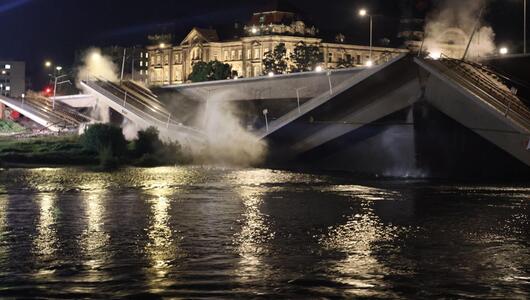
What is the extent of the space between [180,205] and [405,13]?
86720 millimetres

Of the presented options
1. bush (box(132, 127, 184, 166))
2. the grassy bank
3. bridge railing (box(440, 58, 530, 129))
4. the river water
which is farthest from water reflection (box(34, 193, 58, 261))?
the grassy bank

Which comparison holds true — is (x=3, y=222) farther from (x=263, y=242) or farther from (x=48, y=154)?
(x=48, y=154)

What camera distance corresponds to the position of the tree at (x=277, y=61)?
14488 centimetres

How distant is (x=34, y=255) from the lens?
20.0m

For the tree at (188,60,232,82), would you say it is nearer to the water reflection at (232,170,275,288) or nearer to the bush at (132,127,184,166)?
the bush at (132,127,184,166)

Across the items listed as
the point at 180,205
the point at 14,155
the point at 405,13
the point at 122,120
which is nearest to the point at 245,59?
the point at 405,13

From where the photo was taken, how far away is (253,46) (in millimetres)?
173375

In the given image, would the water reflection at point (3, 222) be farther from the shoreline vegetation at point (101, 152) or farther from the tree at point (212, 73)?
the tree at point (212, 73)

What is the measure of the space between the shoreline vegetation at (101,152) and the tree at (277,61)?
239 ft

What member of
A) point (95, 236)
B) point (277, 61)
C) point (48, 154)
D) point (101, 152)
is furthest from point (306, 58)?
point (95, 236)

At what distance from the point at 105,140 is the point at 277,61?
9030 centimetres

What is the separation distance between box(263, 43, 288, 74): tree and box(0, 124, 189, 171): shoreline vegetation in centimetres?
7271

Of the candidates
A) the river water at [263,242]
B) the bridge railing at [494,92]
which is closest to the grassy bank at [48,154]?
the river water at [263,242]

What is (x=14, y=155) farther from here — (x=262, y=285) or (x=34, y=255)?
(x=262, y=285)
